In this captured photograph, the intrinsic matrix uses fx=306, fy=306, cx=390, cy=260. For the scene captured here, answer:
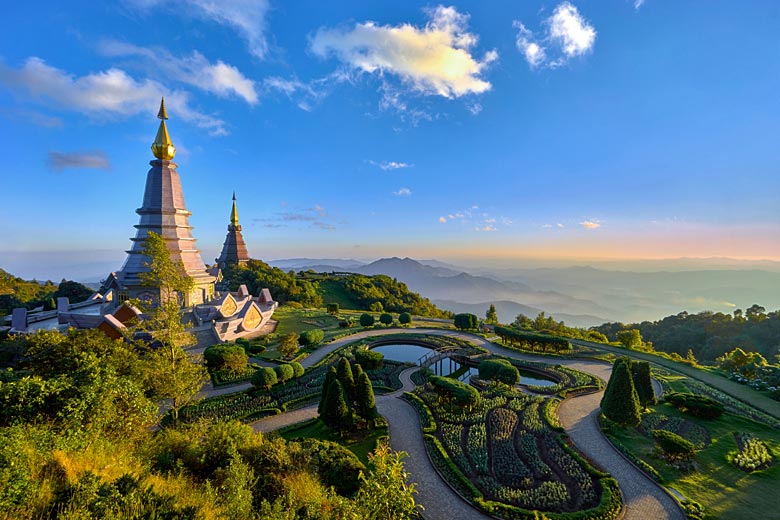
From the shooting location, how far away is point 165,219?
1205 inches

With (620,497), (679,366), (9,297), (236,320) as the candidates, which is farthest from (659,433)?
(9,297)

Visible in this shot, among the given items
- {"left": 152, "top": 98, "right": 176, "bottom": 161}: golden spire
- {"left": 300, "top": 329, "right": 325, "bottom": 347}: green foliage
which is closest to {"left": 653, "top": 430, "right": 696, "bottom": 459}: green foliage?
{"left": 300, "top": 329, "right": 325, "bottom": 347}: green foliage

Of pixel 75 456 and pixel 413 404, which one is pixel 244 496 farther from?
pixel 413 404

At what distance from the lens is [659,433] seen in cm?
1423

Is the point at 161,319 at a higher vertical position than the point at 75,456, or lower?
higher

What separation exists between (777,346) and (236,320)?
207 feet

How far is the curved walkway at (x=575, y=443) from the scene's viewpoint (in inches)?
441

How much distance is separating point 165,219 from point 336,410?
27.6m

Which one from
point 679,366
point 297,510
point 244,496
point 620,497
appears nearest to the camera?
point 244,496

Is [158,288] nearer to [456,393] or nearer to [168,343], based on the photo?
[168,343]

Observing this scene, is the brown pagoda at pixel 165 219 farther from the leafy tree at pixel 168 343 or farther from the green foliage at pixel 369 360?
the green foliage at pixel 369 360

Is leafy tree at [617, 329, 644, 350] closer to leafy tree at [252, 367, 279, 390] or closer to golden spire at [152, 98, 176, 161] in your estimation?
leafy tree at [252, 367, 279, 390]

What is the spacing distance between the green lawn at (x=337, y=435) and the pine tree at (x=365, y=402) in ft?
2.32

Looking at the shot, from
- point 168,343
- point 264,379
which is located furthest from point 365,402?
point 168,343
